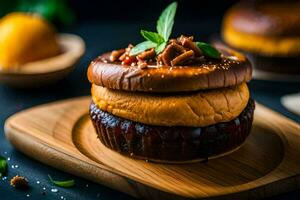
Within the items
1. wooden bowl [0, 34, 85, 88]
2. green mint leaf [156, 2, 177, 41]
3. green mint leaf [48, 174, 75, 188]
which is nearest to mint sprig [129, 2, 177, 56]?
green mint leaf [156, 2, 177, 41]

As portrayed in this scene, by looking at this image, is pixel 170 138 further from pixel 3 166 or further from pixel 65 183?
pixel 3 166

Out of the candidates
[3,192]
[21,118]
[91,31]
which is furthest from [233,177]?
[91,31]

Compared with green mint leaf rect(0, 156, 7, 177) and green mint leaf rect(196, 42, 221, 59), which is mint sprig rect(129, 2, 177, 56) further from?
green mint leaf rect(0, 156, 7, 177)

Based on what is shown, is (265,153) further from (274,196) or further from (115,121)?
(115,121)

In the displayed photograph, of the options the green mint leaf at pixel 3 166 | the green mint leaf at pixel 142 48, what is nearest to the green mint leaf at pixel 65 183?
the green mint leaf at pixel 3 166

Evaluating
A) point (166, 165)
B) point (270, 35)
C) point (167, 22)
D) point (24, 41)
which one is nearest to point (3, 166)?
point (166, 165)
